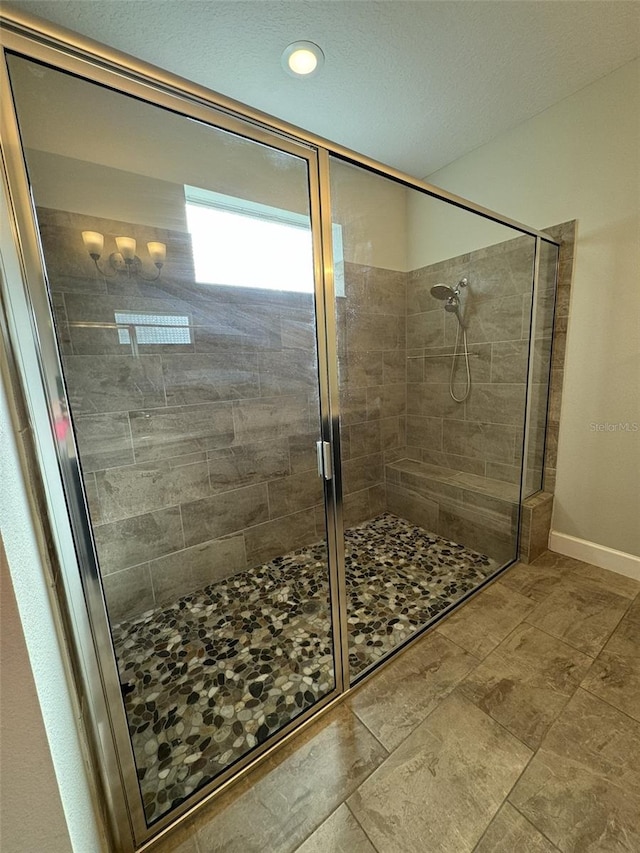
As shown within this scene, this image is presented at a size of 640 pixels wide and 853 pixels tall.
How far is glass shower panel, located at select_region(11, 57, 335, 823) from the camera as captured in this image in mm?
1183

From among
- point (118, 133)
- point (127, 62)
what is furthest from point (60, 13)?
point (127, 62)

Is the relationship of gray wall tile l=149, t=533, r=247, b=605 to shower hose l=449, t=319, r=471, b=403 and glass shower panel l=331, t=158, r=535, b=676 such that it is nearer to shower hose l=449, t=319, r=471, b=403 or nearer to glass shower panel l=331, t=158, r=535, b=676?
glass shower panel l=331, t=158, r=535, b=676

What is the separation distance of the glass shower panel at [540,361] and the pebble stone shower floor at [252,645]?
681 mm

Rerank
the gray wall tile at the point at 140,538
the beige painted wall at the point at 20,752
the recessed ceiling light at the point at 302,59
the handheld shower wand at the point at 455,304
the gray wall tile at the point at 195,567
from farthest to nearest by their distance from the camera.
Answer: the handheld shower wand at the point at 455,304
the gray wall tile at the point at 195,567
the gray wall tile at the point at 140,538
the recessed ceiling light at the point at 302,59
the beige painted wall at the point at 20,752

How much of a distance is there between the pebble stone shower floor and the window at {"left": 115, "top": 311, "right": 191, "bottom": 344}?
1250 millimetres

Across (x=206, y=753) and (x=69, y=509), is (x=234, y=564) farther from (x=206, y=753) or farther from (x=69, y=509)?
(x=69, y=509)

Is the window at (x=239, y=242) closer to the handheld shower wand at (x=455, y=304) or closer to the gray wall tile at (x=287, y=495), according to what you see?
the handheld shower wand at (x=455, y=304)

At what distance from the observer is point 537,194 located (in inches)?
77.2

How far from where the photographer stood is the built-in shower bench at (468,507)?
6.82 ft

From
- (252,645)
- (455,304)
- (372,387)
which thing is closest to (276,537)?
(252,645)

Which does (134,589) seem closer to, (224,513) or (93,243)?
(224,513)

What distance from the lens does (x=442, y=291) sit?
2.41m

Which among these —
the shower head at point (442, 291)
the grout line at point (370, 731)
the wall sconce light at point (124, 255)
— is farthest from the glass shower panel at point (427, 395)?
the wall sconce light at point (124, 255)

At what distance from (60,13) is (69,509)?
1.86m
